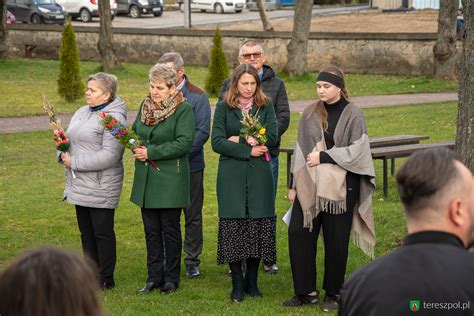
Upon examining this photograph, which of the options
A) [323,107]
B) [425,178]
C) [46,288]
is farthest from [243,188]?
[46,288]

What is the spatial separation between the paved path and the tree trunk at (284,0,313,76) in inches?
184

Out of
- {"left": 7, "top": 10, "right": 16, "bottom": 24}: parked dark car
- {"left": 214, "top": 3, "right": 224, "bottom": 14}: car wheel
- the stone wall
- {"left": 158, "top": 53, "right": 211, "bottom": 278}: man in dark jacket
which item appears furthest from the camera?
{"left": 214, "top": 3, "right": 224, "bottom": 14}: car wheel

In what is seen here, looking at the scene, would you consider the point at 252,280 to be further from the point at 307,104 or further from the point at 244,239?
the point at 307,104

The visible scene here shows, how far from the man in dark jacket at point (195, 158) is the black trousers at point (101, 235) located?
0.79m

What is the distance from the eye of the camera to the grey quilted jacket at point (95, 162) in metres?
8.05

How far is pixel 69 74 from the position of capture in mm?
22250

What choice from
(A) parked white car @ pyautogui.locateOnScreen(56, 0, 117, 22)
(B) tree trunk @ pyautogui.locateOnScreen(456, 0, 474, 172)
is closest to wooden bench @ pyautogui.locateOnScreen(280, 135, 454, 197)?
(B) tree trunk @ pyautogui.locateOnScreen(456, 0, 474, 172)

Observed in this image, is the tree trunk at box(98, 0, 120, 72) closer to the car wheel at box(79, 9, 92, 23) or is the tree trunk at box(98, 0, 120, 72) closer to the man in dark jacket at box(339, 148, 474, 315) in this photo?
the car wheel at box(79, 9, 92, 23)

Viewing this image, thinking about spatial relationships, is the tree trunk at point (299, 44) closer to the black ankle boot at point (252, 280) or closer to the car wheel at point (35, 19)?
the car wheel at point (35, 19)

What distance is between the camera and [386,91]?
2456 cm

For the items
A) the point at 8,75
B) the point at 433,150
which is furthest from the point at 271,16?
the point at 433,150

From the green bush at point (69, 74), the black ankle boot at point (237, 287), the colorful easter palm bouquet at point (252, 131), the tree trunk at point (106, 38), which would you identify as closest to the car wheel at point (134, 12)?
the tree trunk at point (106, 38)

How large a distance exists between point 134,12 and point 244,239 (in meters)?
43.2

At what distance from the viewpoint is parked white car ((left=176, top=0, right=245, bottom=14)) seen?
2067 inches
